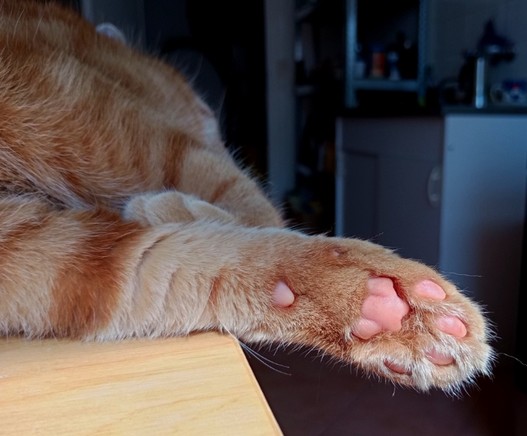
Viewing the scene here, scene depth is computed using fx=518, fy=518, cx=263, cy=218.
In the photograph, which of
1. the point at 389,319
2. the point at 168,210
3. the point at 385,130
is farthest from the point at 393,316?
the point at 385,130

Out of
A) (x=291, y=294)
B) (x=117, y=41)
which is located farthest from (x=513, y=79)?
(x=291, y=294)

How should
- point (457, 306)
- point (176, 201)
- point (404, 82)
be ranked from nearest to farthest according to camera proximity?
point (457, 306) < point (176, 201) < point (404, 82)

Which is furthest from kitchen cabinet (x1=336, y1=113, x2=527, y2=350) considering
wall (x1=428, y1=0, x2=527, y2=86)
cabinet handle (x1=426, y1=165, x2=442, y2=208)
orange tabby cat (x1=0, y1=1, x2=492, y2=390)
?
orange tabby cat (x1=0, y1=1, x2=492, y2=390)

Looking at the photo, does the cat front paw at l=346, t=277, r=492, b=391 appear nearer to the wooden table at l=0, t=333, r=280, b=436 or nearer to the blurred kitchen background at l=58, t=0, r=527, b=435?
the wooden table at l=0, t=333, r=280, b=436

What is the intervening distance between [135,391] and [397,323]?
21 centimetres

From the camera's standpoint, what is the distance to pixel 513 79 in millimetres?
1750

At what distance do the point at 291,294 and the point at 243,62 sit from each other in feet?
9.43

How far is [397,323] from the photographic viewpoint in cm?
42

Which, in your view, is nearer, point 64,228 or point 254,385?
point 254,385

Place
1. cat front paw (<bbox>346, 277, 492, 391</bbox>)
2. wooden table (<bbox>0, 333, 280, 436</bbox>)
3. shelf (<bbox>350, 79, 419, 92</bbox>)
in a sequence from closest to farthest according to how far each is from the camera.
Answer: wooden table (<bbox>0, 333, 280, 436</bbox>) < cat front paw (<bbox>346, 277, 492, 391</bbox>) < shelf (<bbox>350, 79, 419, 92</bbox>)

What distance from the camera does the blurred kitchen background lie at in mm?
1509

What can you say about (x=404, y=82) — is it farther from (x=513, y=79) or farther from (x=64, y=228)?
(x=64, y=228)

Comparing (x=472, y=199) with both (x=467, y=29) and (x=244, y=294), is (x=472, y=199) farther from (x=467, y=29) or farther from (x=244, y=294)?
(x=244, y=294)

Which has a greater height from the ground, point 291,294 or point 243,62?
point 243,62
